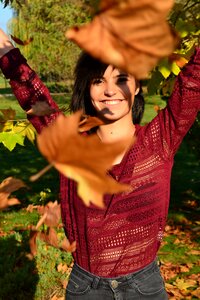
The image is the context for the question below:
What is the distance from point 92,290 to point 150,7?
1473 mm

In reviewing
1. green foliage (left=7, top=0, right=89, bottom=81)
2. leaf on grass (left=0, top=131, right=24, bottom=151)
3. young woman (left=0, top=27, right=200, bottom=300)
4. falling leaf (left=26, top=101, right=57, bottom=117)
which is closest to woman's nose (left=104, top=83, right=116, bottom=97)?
young woman (left=0, top=27, right=200, bottom=300)

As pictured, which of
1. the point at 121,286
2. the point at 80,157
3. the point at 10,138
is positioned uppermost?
the point at 80,157

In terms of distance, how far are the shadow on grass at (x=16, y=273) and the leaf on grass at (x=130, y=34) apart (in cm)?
313

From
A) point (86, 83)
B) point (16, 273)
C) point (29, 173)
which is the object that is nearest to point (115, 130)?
point (86, 83)

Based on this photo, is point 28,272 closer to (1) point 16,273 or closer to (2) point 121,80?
(1) point 16,273

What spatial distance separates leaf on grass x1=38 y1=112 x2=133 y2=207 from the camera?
53cm

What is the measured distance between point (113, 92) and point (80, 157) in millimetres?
1011

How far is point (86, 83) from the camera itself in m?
1.73

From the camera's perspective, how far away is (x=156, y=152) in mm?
1775

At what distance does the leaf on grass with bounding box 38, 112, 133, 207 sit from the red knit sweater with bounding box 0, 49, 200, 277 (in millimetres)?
1184

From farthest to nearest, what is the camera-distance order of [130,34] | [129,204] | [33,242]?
[129,204] → [33,242] → [130,34]

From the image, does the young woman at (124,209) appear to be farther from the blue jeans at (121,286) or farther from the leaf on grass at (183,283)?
the leaf on grass at (183,283)

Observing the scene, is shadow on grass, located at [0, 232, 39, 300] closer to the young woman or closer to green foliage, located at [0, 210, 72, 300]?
green foliage, located at [0, 210, 72, 300]

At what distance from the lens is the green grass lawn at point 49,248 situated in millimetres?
3635
